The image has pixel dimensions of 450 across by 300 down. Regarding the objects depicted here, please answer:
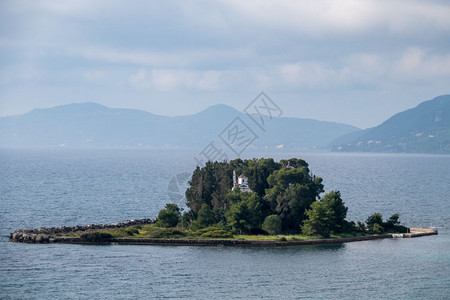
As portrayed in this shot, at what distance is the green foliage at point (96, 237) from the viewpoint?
325 feet

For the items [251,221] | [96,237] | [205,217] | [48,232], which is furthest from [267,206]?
[48,232]

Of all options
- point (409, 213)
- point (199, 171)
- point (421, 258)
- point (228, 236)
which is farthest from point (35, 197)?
point (421, 258)

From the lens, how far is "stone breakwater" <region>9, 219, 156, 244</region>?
3863 inches

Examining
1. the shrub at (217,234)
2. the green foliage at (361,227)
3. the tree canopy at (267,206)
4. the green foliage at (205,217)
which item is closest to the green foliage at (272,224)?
the tree canopy at (267,206)

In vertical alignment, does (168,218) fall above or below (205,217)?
below

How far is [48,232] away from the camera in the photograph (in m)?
103

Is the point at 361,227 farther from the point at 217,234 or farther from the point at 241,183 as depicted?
the point at 217,234

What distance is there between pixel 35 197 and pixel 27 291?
3675 inches

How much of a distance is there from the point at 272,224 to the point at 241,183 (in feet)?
49.5

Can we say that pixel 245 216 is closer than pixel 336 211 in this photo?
Yes

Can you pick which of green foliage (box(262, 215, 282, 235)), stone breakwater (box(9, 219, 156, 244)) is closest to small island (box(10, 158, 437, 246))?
stone breakwater (box(9, 219, 156, 244))

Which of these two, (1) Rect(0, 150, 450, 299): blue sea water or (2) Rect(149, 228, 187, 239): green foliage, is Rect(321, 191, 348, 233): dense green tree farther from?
(2) Rect(149, 228, 187, 239): green foliage

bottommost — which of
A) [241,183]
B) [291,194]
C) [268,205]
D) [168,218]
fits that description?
[168,218]

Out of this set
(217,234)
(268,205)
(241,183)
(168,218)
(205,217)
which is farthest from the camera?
(241,183)
